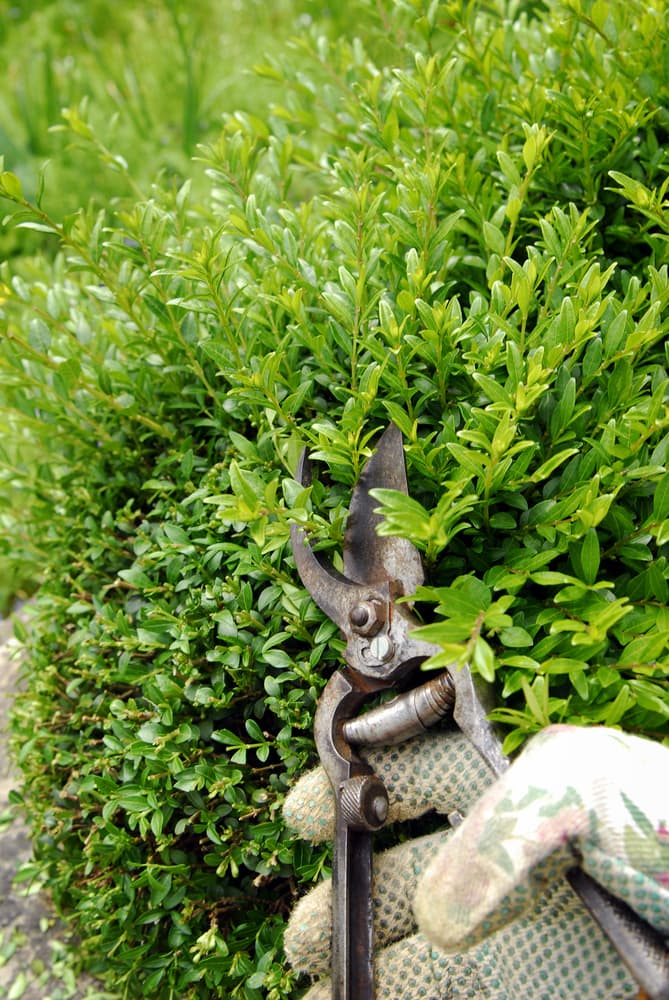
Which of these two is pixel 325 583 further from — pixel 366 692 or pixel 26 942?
pixel 26 942

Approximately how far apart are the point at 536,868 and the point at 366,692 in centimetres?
45

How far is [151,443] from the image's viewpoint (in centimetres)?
211

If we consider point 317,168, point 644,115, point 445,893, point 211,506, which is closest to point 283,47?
point 317,168

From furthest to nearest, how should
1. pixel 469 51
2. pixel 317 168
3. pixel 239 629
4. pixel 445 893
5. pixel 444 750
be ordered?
pixel 317 168
pixel 469 51
pixel 239 629
pixel 444 750
pixel 445 893

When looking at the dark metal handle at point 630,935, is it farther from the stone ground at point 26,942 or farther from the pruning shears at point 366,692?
the stone ground at point 26,942

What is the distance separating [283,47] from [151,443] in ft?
12.0

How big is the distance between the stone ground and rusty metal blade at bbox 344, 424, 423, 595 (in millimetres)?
1106

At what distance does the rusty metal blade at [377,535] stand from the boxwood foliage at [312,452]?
0.12ft

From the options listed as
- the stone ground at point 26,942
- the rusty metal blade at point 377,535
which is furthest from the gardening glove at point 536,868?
the stone ground at point 26,942

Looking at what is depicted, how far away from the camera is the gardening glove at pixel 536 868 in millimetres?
1070

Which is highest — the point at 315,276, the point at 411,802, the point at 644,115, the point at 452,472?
the point at 644,115

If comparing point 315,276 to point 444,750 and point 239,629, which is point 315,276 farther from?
point 444,750

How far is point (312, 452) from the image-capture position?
1.62 metres

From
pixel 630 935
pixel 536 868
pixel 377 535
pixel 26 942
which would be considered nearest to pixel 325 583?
pixel 377 535
